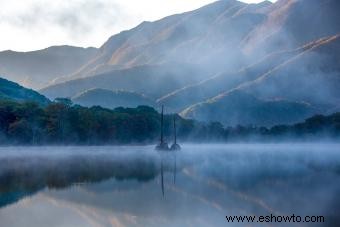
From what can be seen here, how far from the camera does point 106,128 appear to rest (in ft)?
363

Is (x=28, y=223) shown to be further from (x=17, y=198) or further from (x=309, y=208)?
(x=309, y=208)

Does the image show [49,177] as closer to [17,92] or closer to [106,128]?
[106,128]

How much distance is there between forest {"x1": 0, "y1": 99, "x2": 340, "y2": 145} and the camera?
319ft

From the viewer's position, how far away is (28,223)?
20453mm

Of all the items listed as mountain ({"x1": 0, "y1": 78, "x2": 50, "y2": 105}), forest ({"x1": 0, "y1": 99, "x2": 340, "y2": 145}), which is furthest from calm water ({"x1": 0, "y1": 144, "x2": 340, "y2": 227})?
mountain ({"x1": 0, "y1": 78, "x2": 50, "y2": 105})

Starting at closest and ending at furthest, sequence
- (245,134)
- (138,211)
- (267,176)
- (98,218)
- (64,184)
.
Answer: (98,218) < (138,211) < (64,184) < (267,176) < (245,134)

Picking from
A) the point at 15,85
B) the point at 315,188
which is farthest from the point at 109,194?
the point at 15,85

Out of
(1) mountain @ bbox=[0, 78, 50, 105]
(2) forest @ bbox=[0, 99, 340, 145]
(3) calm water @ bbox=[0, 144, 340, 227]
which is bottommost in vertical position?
(3) calm water @ bbox=[0, 144, 340, 227]

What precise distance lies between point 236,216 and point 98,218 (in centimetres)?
571

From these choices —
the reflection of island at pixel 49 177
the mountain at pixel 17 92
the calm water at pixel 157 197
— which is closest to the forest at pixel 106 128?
the mountain at pixel 17 92

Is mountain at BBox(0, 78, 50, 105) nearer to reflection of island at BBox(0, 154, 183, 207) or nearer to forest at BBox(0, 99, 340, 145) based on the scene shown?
forest at BBox(0, 99, 340, 145)

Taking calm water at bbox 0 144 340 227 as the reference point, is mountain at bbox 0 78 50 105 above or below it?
above

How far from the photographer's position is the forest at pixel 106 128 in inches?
3824

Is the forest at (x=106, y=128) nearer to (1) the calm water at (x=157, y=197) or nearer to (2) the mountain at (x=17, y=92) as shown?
A: (2) the mountain at (x=17, y=92)
